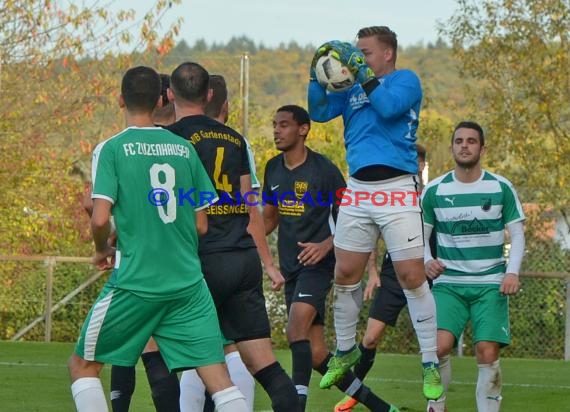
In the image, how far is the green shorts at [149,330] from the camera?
575cm

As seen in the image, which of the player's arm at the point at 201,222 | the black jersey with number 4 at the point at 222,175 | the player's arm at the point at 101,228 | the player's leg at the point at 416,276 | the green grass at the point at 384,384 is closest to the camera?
the player's arm at the point at 101,228

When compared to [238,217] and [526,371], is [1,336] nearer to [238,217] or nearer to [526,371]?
[526,371]

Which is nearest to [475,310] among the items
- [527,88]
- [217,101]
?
[217,101]

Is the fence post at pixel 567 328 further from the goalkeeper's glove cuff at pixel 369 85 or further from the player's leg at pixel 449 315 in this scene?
the goalkeeper's glove cuff at pixel 369 85

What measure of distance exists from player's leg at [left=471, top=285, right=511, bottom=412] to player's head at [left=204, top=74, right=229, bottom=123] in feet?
7.84

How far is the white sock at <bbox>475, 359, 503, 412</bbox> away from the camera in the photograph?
8.22 meters

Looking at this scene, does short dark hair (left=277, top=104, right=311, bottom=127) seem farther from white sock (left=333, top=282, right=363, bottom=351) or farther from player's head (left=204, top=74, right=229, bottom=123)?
player's head (left=204, top=74, right=229, bottom=123)

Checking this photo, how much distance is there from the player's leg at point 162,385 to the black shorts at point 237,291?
471 millimetres

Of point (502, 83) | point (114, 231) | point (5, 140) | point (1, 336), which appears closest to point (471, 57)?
point (502, 83)

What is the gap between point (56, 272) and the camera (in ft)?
62.5

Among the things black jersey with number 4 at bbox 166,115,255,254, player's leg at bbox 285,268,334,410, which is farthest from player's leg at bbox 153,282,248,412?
player's leg at bbox 285,268,334,410

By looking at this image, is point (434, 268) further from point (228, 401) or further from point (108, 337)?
point (108, 337)

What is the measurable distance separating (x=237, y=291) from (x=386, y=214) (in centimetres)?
134

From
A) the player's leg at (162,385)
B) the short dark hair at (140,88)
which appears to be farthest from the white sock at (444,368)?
the short dark hair at (140,88)
